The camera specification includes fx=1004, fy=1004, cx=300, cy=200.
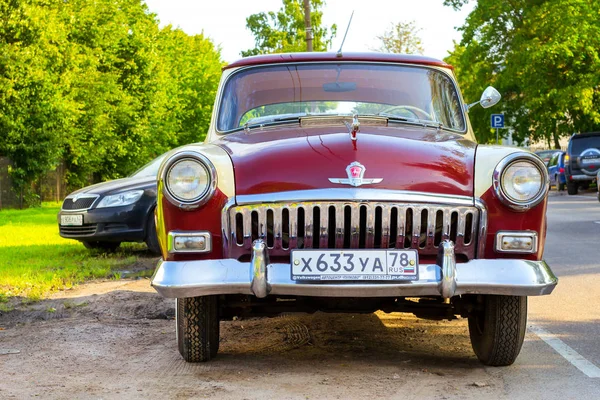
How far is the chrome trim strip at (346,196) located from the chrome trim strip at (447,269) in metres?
0.26

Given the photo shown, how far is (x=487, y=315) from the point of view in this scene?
554 centimetres

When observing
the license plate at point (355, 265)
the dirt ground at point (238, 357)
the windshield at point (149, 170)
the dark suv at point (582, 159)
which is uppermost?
the license plate at point (355, 265)

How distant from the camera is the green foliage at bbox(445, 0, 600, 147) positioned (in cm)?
3959

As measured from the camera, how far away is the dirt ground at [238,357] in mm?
5070

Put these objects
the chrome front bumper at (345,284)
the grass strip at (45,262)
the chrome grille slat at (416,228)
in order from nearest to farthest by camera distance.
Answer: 1. the chrome front bumper at (345,284)
2. the chrome grille slat at (416,228)
3. the grass strip at (45,262)

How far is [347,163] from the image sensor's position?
5199 mm

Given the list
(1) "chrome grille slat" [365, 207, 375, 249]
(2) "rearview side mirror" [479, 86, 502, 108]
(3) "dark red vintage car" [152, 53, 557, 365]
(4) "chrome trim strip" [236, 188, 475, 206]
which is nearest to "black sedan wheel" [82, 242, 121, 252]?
(2) "rearview side mirror" [479, 86, 502, 108]

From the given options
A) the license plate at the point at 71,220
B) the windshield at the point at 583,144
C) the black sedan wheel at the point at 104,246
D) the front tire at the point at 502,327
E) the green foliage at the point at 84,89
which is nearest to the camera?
the front tire at the point at 502,327

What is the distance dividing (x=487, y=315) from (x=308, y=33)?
2954 centimetres

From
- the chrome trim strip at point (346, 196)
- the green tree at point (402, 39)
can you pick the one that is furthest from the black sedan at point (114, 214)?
the green tree at point (402, 39)

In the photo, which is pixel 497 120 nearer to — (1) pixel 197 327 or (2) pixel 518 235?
(2) pixel 518 235

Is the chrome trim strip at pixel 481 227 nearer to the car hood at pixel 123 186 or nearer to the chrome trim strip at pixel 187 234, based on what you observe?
the chrome trim strip at pixel 187 234

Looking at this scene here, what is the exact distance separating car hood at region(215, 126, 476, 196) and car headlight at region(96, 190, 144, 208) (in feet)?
22.6

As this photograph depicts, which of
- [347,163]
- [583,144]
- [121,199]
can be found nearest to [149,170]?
[121,199]
